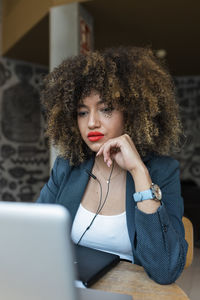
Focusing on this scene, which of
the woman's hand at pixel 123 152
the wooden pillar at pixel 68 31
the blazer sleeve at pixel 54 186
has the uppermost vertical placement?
the wooden pillar at pixel 68 31

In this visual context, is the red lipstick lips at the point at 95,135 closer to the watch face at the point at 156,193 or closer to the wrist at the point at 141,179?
the wrist at the point at 141,179

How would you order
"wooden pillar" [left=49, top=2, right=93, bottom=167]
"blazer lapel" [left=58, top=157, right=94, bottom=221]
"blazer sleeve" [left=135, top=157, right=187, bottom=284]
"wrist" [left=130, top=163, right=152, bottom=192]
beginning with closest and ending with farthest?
"blazer sleeve" [left=135, top=157, right=187, bottom=284]
"wrist" [left=130, top=163, right=152, bottom=192]
"blazer lapel" [left=58, top=157, right=94, bottom=221]
"wooden pillar" [left=49, top=2, right=93, bottom=167]

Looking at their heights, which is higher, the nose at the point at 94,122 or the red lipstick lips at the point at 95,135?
the nose at the point at 94,122

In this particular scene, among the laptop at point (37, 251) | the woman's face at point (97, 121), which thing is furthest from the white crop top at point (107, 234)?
the laptop at point (37, 251)

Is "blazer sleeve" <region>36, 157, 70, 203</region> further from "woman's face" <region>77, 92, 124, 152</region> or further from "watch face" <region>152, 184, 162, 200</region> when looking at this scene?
"watch face" <region>152, 184, 162, 200</region>

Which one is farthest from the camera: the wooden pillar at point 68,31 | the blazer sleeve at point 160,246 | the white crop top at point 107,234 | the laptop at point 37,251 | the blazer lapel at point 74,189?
the wooden pillar at point 68,31

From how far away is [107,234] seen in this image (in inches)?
44.6

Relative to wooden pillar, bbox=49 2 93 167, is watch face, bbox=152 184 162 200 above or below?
below

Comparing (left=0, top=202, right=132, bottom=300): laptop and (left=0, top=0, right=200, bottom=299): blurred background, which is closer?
(left=0, top=202, right=132, bottom=300): laptop

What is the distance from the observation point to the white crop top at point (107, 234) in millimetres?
1123

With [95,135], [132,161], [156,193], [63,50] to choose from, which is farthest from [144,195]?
[63,50]

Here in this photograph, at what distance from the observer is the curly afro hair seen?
1.28 meters

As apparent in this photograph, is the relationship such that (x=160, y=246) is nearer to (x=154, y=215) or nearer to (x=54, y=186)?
(x=154, y=215)

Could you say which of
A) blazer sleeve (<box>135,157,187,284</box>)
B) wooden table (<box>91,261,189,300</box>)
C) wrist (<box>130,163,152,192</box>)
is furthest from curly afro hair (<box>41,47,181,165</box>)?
wooden table (<box>91,261,189,300</box>)
